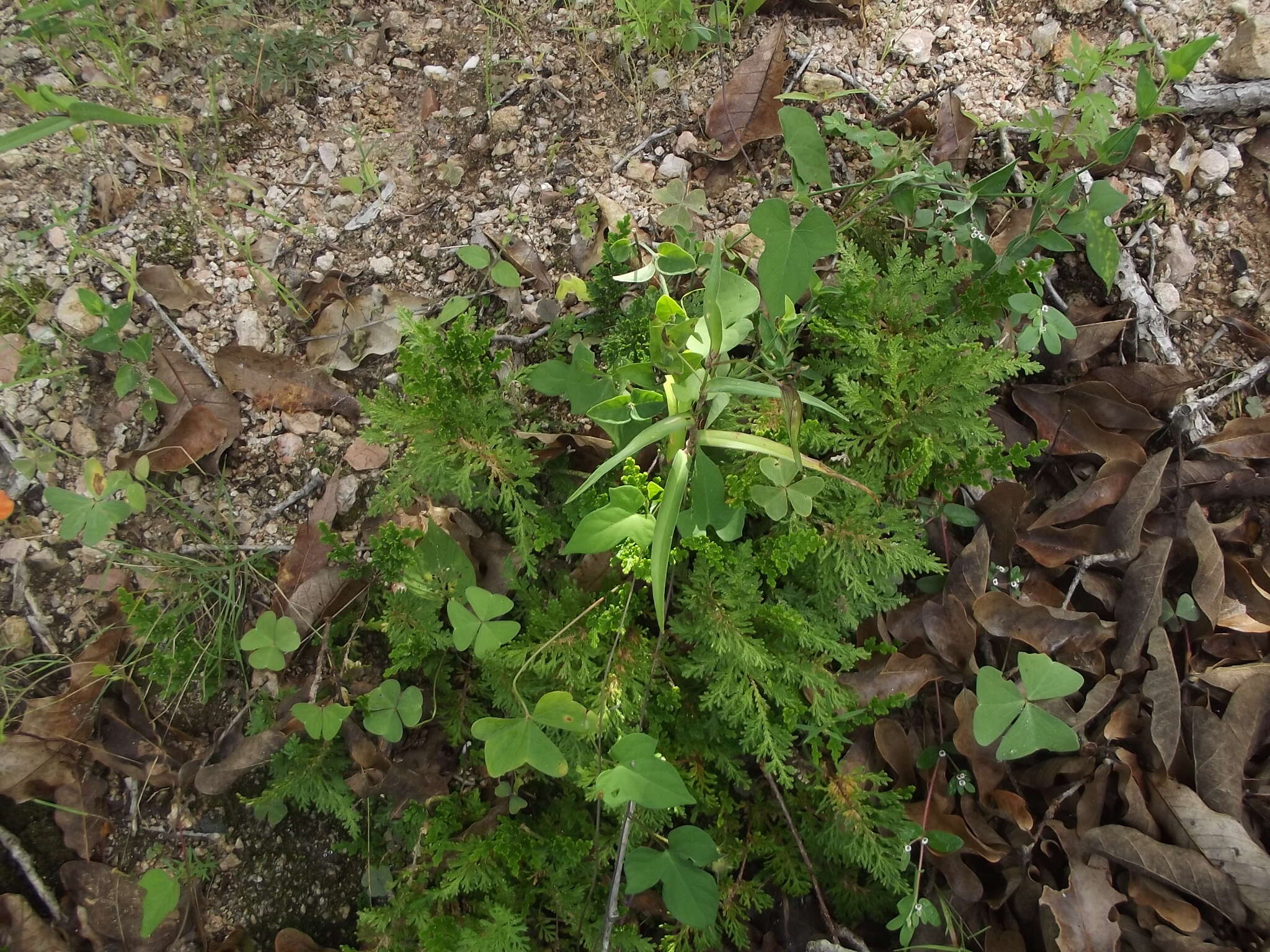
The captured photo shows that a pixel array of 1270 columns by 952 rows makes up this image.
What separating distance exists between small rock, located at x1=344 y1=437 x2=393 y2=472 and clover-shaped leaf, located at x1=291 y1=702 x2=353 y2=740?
72 cm

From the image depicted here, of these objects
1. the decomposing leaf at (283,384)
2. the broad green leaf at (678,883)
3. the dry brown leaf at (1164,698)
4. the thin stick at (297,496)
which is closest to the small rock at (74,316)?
the decomposing leaf at (283,384)

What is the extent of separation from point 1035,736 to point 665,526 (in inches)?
40.5

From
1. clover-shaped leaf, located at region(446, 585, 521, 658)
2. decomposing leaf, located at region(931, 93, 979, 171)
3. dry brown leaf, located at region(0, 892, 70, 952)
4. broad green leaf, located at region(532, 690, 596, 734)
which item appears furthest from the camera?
decomposing leaf, located at region(931, 93, 979, 171)

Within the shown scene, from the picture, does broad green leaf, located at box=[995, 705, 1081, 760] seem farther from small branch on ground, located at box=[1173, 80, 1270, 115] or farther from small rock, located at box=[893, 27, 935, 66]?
small rock, located at box=[893, 27, 935, 66]

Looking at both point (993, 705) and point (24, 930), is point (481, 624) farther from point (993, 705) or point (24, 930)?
point (24, 930)

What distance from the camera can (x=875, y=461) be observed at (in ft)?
6.41

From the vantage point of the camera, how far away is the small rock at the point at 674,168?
254 centimetres

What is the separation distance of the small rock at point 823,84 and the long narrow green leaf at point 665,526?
5.37 feet

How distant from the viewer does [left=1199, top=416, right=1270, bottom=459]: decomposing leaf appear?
215 cm

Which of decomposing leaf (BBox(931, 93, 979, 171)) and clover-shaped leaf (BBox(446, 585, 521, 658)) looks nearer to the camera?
clover-shaped leaf (BBox(446, 585, 521, 658))

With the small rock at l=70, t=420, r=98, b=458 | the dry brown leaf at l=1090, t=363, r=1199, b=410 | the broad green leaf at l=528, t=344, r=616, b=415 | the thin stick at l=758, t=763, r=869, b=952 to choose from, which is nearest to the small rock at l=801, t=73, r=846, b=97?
the dry brown leaf at l=1090, t=363, r=1199, b=410

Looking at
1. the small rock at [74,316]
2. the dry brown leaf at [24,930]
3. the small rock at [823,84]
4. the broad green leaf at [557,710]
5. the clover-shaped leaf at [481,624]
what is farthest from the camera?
the small rock at [823,84]

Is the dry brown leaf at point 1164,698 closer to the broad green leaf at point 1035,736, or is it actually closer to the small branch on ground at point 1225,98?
the broad green leaf at point 1035,736

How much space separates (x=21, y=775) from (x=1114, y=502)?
10.1 feet
